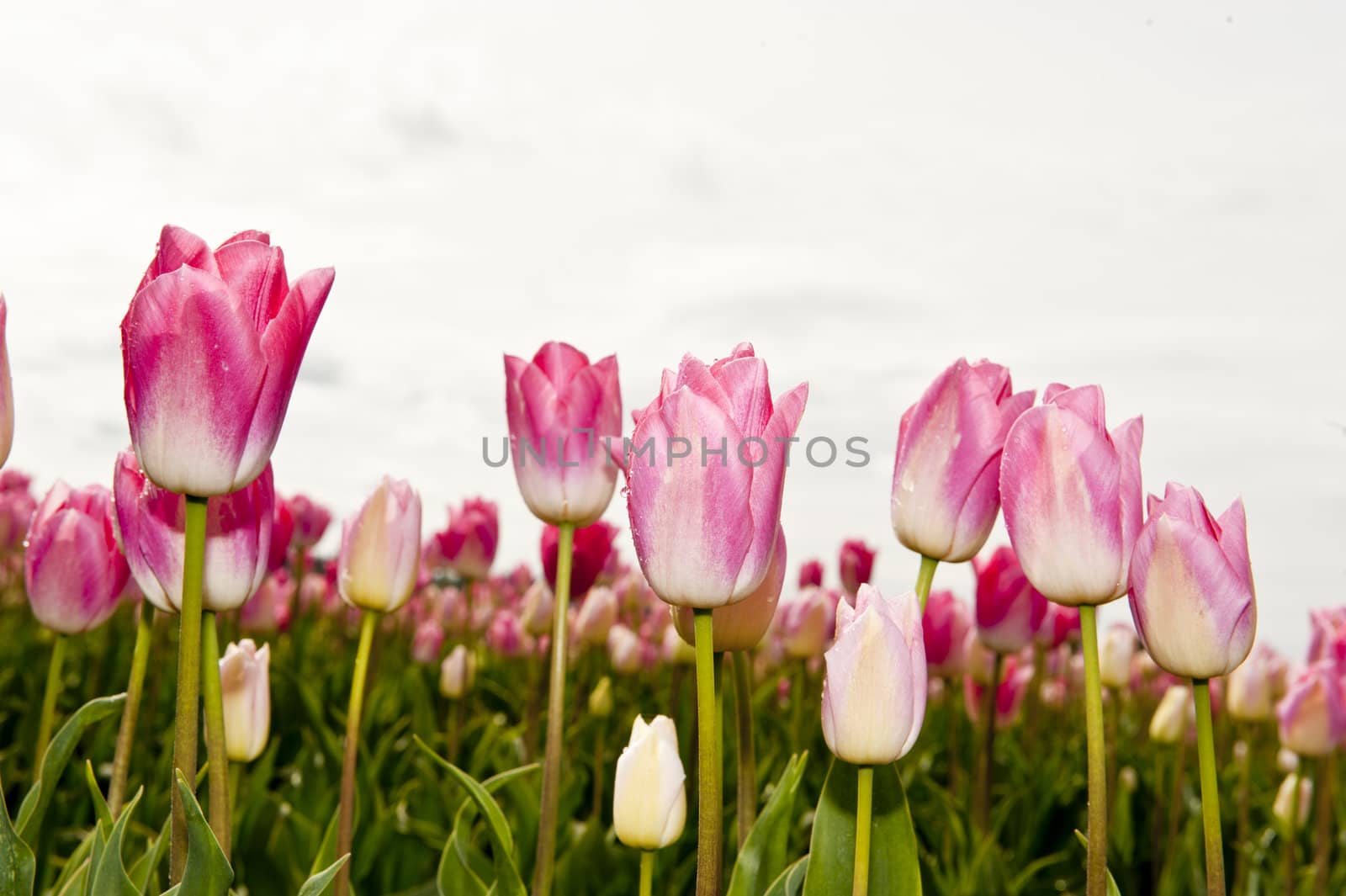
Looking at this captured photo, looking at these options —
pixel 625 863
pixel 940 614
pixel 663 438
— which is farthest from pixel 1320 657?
pixel 663 438

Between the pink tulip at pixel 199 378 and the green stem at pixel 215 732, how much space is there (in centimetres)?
22

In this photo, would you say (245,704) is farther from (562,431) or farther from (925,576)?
(925,576)

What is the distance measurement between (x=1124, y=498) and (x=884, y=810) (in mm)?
461

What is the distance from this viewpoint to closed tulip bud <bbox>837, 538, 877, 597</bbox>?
4133 mm

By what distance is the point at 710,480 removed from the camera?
1026 mm

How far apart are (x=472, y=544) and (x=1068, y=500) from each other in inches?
116

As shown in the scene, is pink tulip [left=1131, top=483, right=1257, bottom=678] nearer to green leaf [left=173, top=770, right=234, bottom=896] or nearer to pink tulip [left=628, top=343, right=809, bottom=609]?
pink tulip [left=628, top=343, right=809, bottom=609]

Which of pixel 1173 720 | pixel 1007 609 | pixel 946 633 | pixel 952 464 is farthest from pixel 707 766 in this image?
pixel 1173 720

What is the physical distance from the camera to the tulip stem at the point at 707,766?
3.34ft

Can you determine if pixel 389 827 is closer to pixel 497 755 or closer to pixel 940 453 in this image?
pixel 497 755

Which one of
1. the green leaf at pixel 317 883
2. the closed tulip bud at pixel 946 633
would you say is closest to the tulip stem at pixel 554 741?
the green leaf at pixel 317 883

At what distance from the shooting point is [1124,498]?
1.18m

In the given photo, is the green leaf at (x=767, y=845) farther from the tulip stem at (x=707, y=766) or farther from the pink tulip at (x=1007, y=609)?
the pink tulip at (x=1007, y=609)

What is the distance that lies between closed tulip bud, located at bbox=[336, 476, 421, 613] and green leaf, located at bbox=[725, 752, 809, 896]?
2.08 feet
